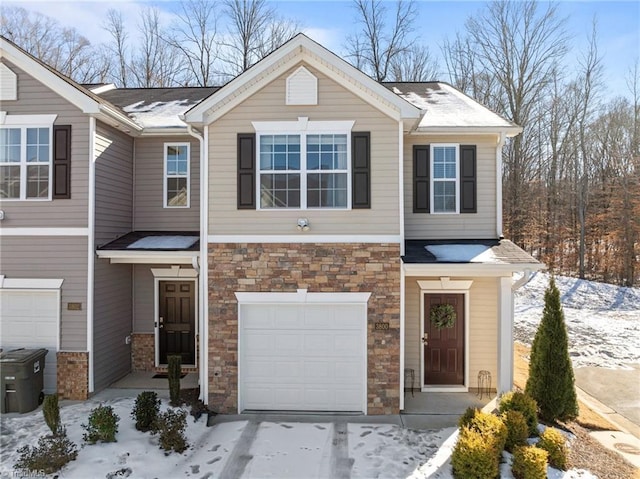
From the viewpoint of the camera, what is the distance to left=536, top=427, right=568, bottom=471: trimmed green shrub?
5617mm

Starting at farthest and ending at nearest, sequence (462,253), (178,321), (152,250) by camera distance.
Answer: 1. (178,321)
2. (152,250)
3. (462,253)

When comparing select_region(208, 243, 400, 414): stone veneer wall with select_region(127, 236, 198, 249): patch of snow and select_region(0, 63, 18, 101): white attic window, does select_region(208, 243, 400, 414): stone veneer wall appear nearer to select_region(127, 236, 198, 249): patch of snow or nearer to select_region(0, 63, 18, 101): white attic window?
select_region(127, 236, 198, 249): patch of snow

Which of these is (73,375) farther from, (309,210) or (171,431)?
(309,210)

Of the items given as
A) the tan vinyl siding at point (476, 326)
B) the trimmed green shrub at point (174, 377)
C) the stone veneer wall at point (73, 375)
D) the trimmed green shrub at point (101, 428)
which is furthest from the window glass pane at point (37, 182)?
the tan vinyl siding at point (476, 326)

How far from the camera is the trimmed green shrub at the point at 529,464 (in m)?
5.16

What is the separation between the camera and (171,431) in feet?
20.2

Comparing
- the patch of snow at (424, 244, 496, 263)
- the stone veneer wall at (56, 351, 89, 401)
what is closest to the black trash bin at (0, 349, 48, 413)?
the stone veneer wall at (56, 351, 89, 401)

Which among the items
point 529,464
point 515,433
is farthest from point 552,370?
point 529,464

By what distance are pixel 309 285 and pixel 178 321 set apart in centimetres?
410

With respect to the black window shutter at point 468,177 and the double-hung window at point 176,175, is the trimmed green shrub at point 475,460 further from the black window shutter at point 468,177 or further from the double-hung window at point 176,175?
the double-hung window at point 176,175

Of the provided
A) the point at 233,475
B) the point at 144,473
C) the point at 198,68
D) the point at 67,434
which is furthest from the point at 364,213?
the point at 198,68

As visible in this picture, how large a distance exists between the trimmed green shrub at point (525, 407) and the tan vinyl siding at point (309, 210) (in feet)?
11.4

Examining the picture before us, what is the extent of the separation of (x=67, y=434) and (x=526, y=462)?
698 centimetres

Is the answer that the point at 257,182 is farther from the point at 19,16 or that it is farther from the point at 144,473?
the point at 19,16
